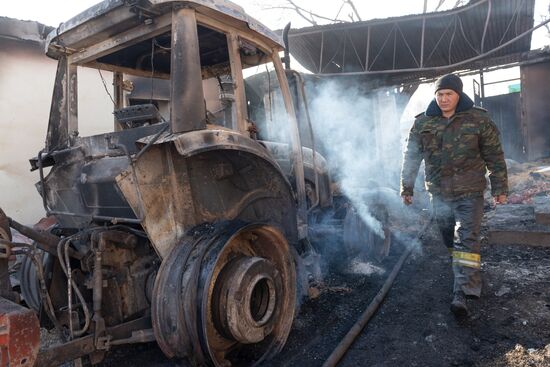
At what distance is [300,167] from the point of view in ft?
11.7

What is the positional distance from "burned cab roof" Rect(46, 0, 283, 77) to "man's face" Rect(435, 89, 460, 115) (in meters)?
1.58

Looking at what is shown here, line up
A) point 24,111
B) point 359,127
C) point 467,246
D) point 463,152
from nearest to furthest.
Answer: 1. point 467,246
2. point 463,152
3. point 24,111
4. point 359,127

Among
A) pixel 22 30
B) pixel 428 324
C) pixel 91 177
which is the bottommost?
pixel 428 324

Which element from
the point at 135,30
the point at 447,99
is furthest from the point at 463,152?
the point at 135,30

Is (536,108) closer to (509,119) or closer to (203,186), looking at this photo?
(509,119)

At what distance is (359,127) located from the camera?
1162 cm

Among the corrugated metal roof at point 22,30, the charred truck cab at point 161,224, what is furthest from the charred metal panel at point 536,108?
the corrugated metal roof at point 22,30

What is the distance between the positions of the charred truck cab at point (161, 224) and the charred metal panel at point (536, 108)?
39.8ft

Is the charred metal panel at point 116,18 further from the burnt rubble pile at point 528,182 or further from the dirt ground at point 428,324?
the burnt rubble pile at point 528,182

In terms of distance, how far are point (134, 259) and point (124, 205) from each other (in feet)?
1.30

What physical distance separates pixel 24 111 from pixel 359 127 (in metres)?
8.56

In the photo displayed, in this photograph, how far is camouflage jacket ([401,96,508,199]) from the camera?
136 inches

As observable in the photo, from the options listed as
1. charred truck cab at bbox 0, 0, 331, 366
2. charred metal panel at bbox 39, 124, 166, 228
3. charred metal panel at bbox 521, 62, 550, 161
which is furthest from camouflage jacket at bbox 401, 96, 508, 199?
charred metal panel at bbox 521, 62, 550, 161

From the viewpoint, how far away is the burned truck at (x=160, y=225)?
7.03 feet
